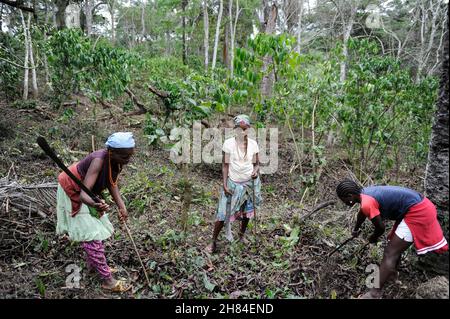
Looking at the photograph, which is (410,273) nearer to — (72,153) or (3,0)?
(3,0)

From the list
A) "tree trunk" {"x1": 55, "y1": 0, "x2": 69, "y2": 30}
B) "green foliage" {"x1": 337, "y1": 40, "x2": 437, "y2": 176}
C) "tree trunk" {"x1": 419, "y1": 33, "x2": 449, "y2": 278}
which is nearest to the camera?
"tree trunk" {"x1": 419, "y1": 33, "x2": 449, "y2": 278}

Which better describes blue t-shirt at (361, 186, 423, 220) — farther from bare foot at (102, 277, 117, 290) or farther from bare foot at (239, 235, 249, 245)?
bare foot at (102, 277, 117, 290)

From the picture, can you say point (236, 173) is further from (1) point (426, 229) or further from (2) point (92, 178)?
(1) point (426, 229)

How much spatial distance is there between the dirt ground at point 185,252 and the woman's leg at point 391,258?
178 millimetres

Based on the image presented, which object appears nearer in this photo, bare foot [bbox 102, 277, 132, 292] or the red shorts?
the red shorts

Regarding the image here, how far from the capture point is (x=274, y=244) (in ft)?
13.1

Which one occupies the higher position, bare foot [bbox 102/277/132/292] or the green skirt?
the green skirt

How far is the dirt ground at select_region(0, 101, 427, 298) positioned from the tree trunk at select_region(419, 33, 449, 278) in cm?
18

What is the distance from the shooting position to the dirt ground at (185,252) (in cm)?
295

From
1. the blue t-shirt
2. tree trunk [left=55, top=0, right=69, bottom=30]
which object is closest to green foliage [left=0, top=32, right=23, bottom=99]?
tree trunk [left=55, top=0, right=69, bottom=30]

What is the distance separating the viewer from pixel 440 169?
2.58 meters

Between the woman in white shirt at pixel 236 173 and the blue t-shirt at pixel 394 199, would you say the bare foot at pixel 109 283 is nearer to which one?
the woman in white shirt at pixel 236 173

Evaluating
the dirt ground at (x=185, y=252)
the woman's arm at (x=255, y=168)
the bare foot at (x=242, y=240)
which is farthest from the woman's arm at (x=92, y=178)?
the bare foot at (x=242, y=240)

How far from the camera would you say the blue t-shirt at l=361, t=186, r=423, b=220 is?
2.63 m
